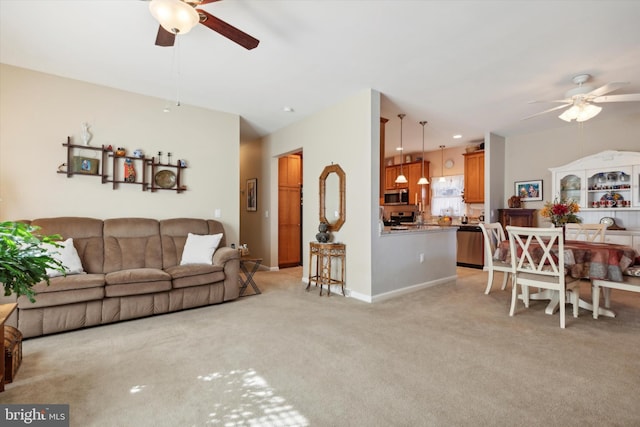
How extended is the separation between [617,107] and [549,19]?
3.26m

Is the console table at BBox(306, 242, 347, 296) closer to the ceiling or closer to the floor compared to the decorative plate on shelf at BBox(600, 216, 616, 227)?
closer to the floor

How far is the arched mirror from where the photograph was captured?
4258 mm

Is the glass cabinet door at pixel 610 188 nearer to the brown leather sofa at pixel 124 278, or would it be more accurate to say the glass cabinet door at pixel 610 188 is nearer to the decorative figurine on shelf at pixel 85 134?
the brown leather sofa at pixel 124 278

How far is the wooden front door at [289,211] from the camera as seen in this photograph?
6.21 m

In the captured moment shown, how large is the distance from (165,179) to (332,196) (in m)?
2.37

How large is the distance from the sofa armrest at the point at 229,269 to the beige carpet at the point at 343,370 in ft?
1.24

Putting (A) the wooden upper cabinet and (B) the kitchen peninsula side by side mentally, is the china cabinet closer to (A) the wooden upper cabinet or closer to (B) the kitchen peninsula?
(A) the wooden upper cabinet

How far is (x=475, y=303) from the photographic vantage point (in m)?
3.72

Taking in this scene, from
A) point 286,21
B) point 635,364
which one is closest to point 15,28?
point 286,21

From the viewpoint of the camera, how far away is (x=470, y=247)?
20.5ft

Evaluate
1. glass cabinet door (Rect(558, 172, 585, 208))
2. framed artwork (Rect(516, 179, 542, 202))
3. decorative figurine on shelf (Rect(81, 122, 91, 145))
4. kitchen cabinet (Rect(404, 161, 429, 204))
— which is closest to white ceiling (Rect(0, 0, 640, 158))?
decorative figurine on shelf (Rect(81, 122, 91, 145))

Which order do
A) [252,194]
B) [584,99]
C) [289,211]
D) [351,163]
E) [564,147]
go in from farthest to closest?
[252,194], [289,211], [564,147], [351,163], [584,99]

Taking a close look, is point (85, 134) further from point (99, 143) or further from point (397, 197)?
point (397, 197)

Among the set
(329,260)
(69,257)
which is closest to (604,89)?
(329,260)
